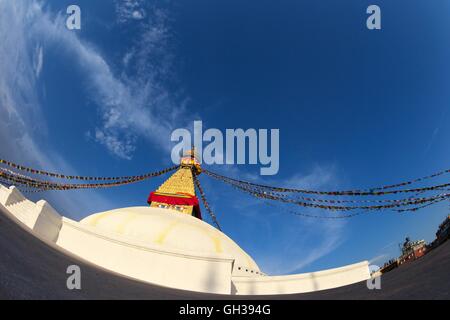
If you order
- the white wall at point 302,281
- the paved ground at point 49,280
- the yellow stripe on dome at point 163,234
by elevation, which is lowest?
the paved ground at point 49,280

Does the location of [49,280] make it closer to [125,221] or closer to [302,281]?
[125,221]

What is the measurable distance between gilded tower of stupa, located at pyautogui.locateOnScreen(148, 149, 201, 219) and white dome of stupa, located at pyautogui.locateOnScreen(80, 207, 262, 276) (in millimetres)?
6892

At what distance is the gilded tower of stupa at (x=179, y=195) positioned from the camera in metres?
19.3

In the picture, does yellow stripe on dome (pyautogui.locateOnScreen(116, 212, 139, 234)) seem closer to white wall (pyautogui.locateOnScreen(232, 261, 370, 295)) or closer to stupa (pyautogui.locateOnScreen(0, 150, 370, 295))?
stupa (pyautogui.locateOnScreen(0, 150, 370, 295))

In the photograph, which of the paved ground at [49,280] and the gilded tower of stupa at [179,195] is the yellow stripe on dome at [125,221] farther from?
the gilded tower of stupa at [179,195]

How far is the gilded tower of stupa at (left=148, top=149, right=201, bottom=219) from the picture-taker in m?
19.3

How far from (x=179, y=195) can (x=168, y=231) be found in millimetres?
9488

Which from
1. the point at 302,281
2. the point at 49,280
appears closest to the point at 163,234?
the point at 302,281

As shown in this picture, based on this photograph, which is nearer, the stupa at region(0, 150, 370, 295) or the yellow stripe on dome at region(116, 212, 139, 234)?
the stupa at region(0, 150, 370, 295)

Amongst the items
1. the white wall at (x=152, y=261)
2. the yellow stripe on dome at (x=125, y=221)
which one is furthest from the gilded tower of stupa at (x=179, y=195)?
the white wall at (x=152, y=261)

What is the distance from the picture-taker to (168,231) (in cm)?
1035

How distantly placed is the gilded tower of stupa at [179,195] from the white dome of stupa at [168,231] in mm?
6892

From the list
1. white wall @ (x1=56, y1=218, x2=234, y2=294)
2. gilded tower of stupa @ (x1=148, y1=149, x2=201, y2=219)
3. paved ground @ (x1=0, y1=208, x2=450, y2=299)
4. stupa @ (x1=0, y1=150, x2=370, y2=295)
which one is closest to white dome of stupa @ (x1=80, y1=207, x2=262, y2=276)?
stupa @ (x1=0, y1=150, x2=370, y2=295)
